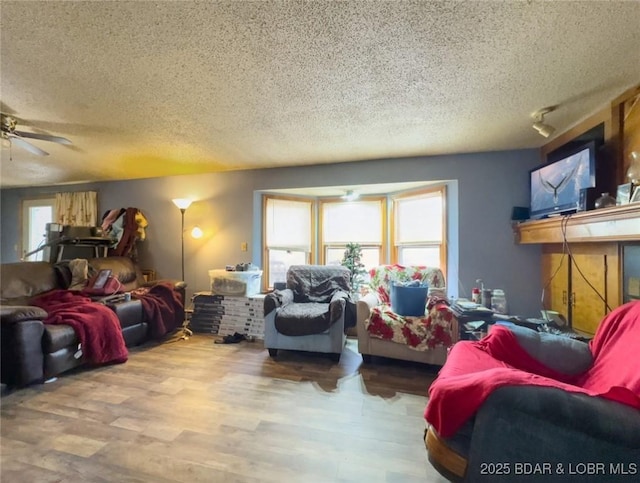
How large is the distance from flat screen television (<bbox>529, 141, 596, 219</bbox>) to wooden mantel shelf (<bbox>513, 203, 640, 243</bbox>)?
9 centimetres

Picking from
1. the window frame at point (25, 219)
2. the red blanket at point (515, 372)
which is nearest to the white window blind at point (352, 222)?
the red blanket at point (515, 372)

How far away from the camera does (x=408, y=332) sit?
2496mm

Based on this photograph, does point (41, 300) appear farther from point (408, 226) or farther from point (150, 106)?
point (408, 226)

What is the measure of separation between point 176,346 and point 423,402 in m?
2.71

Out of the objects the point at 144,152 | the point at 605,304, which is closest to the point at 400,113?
the point at 605,304

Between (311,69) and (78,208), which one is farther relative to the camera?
(78,208)

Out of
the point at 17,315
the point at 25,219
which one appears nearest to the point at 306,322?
the point at 17,315

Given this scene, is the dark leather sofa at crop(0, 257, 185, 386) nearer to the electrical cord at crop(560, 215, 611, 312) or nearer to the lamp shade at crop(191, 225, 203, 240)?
the lamp shade at crop(191, 225, 203, 240)

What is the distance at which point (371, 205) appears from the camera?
400 cm

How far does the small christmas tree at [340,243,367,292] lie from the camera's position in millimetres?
3643

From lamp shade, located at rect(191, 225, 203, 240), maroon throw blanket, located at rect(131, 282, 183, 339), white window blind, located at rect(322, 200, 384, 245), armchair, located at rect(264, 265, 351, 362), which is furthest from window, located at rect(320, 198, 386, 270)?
maroon throw blanket, located at rect(131, 282, 183, 339)

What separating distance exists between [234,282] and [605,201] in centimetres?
368

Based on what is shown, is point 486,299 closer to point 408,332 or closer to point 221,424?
point 408,332

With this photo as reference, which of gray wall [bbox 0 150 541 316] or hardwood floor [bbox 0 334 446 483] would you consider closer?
hardwood floor [bbox 0 334 446 483]
